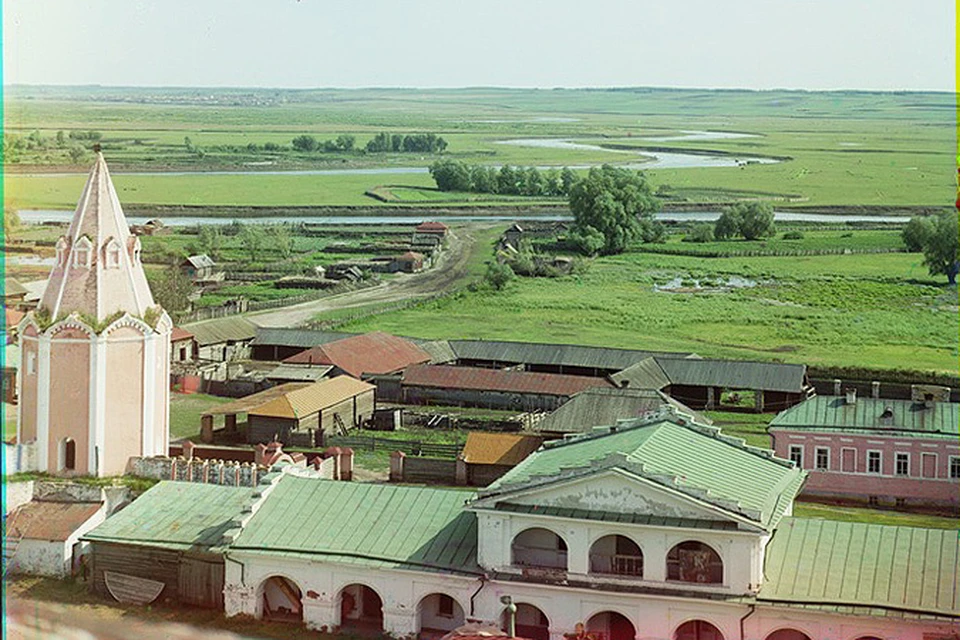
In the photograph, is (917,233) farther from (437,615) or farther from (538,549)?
(437,615)

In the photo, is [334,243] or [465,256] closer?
[465,256]

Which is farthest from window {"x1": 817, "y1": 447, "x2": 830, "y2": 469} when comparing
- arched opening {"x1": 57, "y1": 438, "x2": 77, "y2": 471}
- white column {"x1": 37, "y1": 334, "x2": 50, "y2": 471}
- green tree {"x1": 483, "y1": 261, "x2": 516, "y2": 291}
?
green tree {"x1": 483, "y1": 261, "x2": 516, "y2": 291}

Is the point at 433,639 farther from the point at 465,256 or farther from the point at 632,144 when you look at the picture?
the point at 632,144

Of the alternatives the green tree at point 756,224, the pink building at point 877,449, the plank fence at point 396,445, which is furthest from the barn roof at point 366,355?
the green tree at point 756,224

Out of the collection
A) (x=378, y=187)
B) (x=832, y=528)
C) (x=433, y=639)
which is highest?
(x=378, y=187)

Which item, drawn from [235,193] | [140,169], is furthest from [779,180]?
[140,169]

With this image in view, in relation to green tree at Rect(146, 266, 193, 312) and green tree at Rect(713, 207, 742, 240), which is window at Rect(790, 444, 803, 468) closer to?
green tree at Rect(146, 266, 193, 312)

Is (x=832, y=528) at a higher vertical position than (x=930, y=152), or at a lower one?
lower

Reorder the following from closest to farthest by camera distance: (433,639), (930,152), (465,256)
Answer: (433,639) → (465,256) → (930,152)
